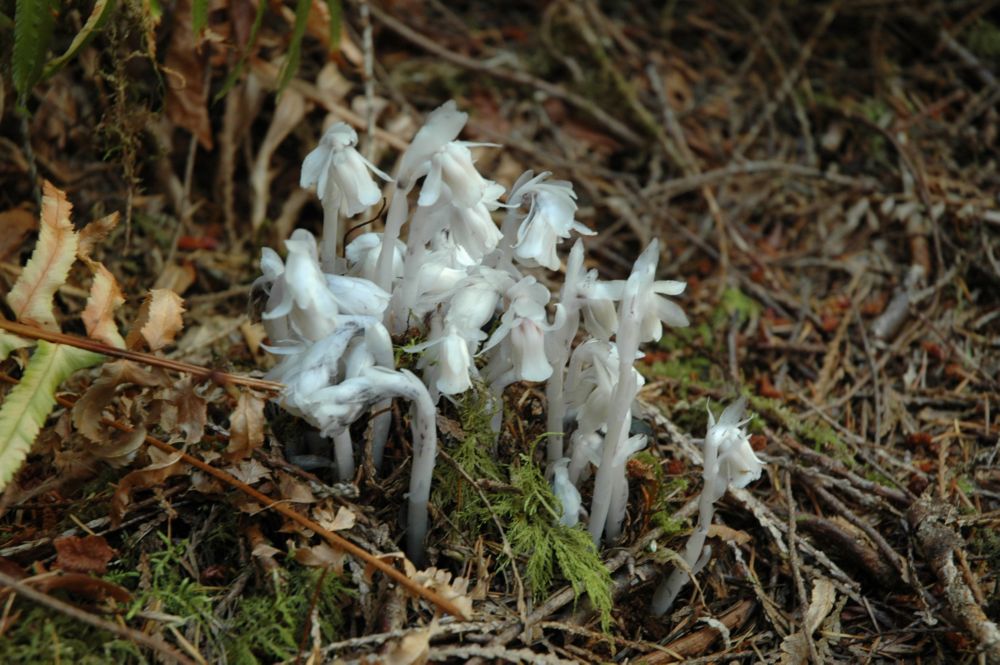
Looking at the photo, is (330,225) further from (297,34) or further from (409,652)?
(297,34)

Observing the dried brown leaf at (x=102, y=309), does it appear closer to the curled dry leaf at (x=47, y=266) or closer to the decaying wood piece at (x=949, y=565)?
the curled dry leaf at (x=47, y=266)

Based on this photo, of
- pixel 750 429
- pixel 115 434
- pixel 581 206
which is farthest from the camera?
pixel 581 206

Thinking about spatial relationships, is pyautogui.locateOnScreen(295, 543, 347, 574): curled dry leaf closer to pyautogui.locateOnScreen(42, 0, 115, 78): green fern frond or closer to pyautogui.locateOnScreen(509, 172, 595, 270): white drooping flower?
pyautogui.locateOnScreen(509, 172, 595, 270): white drooping flower

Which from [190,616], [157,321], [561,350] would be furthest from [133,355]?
[561,350]

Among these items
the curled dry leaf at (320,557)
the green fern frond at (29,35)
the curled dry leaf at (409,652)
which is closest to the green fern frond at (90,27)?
the green fern frond at (29,35)

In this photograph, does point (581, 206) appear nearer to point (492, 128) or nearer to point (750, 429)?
point (492, 128)

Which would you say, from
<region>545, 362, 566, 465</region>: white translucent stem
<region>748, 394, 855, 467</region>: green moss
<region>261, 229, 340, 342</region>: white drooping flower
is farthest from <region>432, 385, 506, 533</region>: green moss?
<region>748, 394, 855, 467</region>: green moss

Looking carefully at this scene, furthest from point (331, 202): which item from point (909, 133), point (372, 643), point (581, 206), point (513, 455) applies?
point (909, 133)
